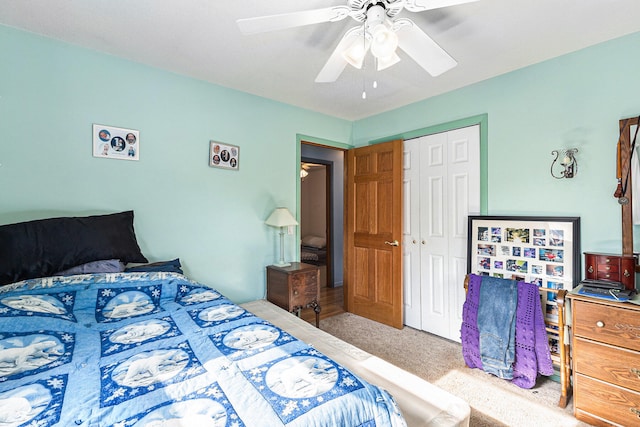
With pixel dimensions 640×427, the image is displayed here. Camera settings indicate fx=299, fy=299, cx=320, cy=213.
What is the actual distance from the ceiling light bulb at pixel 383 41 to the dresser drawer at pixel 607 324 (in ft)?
6.18

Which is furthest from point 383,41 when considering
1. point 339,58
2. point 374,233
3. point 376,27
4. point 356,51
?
point 374,233

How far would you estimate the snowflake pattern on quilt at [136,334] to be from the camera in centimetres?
129

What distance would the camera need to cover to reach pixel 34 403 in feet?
2.98

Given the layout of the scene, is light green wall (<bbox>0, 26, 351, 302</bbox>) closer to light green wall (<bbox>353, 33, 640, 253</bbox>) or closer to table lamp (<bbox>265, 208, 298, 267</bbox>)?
table lamp (<bbox>265, 208, 298, 267</bbox>)

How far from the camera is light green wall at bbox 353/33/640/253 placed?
6.76ft

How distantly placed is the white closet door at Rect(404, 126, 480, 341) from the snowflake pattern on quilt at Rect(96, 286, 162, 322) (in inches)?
98.3

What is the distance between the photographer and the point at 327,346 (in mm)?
1873

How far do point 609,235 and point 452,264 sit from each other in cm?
117

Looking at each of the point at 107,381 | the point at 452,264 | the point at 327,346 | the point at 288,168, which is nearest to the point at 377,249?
the point at 452,264

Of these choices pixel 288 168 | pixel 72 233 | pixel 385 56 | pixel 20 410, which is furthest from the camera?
pixel 288 168

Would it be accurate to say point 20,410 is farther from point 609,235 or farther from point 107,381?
point 609,235

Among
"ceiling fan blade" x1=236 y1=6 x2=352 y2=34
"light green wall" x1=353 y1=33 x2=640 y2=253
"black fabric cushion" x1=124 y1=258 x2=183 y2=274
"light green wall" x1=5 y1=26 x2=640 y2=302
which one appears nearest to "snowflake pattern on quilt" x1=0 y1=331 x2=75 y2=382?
"black fabric cushion" x1=124 y1=258 x2=183 y2=274

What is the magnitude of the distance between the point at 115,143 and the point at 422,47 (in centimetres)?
223

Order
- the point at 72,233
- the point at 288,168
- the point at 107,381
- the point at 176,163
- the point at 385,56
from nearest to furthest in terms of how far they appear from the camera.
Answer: the point at 107,381 < the point at 385,56 < the point at 72,233 < the point at 176,163 < the point at 288,168
